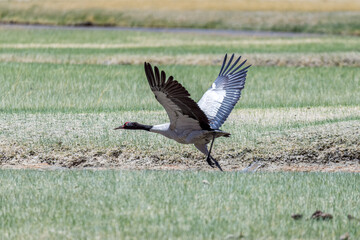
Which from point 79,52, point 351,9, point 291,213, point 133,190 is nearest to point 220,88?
point 133,190

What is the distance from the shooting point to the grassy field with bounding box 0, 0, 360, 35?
3791 cm

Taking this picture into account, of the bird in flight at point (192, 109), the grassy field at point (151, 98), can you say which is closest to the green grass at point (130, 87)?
the grassy field at point (151, 98)

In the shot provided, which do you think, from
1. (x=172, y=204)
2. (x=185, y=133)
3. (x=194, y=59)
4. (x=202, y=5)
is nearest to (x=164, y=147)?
(x=185, y=133)

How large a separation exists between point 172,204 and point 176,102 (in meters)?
1.21

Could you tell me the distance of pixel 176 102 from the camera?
8.97 meters

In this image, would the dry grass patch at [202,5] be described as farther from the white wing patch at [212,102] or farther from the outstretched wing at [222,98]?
the white wing patch at [212,102]

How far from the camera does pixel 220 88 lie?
34.8 ft

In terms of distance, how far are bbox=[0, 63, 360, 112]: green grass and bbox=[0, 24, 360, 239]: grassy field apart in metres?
0.03

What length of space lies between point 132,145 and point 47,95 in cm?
567

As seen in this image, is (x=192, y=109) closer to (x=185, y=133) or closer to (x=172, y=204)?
(x=185, y=133)

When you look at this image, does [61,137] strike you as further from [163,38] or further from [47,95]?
[163,38]

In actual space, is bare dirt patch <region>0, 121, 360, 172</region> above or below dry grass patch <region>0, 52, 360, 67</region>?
below

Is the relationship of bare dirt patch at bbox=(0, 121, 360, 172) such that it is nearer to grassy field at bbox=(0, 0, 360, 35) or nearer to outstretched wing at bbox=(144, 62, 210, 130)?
outstretched wing at bbox=(144, 62, 210, 130)

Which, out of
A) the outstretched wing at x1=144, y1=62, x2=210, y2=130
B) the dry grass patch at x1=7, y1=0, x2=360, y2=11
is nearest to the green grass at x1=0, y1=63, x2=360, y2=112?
the outstretched wing at x1=144, y1=62, x2=210, y2=130
